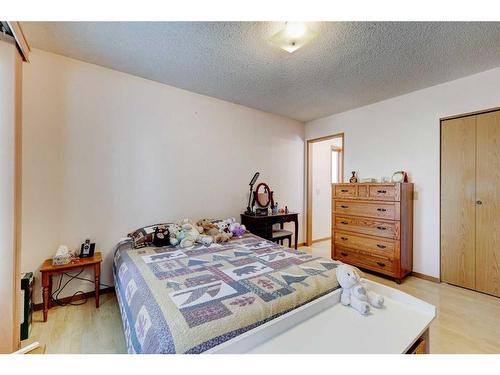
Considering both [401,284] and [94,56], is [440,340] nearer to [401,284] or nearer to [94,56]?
[401,284]

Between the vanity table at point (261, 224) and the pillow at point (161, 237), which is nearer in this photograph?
the pillow at point (161, 237)

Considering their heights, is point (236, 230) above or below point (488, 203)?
below

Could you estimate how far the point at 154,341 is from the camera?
1.00 meters

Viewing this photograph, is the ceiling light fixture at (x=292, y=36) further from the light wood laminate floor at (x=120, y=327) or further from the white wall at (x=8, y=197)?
the light wood laminate floor at (x=120, y=327)

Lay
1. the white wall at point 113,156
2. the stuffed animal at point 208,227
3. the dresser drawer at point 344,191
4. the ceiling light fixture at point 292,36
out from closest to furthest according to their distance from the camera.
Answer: the ceiling light fixture at point 292,36, the white wall at point 113,156, the stuffed animal at point 208,227, the dresser drawer at point 344,191

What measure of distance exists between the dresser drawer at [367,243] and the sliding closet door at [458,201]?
62 cm

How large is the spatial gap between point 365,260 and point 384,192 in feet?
3.17

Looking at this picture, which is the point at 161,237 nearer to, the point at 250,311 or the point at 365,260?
the point at 250,311

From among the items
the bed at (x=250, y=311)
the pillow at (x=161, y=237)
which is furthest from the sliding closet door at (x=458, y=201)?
the pillow at (x=161, y=237)

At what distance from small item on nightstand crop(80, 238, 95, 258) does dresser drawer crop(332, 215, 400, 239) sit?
313cm

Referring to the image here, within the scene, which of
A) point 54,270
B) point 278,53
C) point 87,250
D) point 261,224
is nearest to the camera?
point 54,270

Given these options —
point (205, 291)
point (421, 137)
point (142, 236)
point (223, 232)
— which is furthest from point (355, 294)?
point (421, 137)

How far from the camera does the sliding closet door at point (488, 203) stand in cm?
239

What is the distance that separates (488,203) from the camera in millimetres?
2455
